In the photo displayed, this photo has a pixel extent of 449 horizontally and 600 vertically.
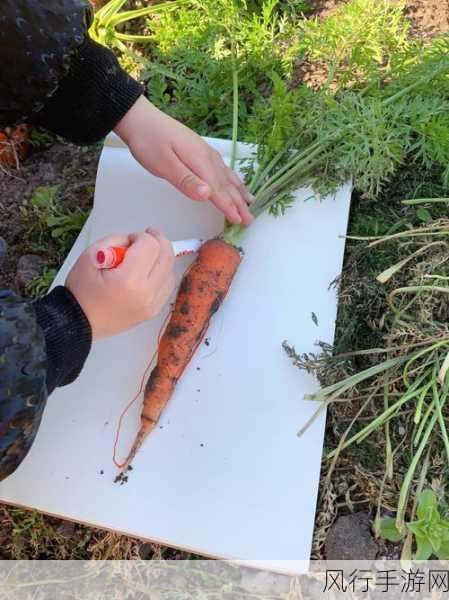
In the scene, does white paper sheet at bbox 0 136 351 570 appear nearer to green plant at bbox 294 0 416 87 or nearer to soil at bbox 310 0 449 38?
green plant at bbox 294 0 416 87

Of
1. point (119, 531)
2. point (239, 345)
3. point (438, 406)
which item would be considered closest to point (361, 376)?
point (438, 406)

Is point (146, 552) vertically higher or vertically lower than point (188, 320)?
lower

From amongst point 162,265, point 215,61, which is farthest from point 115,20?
point 162,265

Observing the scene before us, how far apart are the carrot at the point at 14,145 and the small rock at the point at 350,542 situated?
1.42m

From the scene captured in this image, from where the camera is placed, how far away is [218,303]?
1.50 metres

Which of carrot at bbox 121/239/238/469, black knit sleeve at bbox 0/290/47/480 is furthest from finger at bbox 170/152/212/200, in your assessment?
black knit sleeve at bbox 0/290/47/480

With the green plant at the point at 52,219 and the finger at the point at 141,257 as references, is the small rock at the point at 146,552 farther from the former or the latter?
the green plant at the point at 52,219

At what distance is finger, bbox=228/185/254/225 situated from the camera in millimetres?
1497

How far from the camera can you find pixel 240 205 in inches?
58.9

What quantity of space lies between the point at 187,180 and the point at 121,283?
35 cm

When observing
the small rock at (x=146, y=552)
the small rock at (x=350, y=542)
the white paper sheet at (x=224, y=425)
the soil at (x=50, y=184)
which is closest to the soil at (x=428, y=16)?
the soil at (x=50, y=184)

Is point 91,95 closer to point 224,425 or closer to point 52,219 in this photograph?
point 52,219

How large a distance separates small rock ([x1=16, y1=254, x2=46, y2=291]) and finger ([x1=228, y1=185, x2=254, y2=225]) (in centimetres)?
63

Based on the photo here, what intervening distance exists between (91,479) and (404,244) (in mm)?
913
